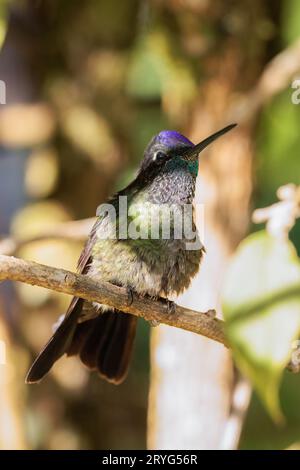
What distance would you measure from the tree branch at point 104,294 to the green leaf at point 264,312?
456mm

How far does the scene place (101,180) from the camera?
3.78 m

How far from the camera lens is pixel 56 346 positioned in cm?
253

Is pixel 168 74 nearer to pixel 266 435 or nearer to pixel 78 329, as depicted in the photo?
pixel 78 329

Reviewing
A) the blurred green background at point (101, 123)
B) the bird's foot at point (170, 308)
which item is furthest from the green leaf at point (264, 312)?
the blurred green background at point (101, 123)

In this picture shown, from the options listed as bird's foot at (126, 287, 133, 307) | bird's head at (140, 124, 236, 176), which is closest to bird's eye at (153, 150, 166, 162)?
bird's head at (140, 124, 236, 176)

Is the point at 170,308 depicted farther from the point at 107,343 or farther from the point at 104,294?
the point at 107,343

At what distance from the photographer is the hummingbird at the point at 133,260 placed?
8.11 feet

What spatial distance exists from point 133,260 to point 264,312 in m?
1.16

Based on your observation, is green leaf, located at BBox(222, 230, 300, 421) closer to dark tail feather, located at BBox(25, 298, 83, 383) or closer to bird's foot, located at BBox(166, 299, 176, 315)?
bird's foot, located at BBox(166, 299, 176, 315)

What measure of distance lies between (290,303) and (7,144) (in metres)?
2.91

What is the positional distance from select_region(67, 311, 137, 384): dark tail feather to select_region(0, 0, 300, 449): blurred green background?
534mm

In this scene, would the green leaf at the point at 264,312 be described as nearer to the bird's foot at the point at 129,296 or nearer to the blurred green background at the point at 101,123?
the bird's foot at the point at 129,296

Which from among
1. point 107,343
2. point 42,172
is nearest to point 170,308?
point 107,343

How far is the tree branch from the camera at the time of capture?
1729 millimetres
